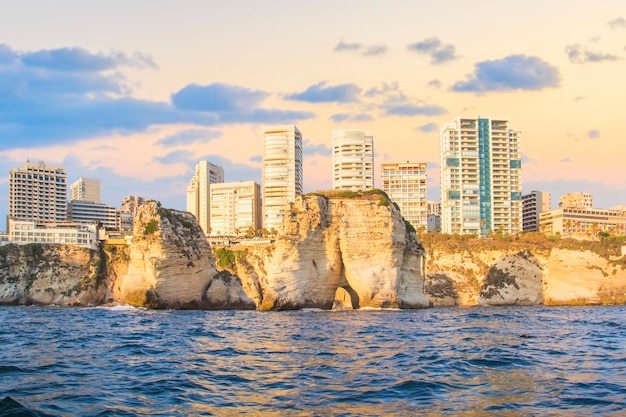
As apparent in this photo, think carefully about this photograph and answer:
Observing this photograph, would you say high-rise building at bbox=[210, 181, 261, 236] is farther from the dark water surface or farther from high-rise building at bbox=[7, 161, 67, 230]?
the dark water surface

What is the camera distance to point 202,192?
17912 cm

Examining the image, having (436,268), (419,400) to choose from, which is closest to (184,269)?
(436,268)

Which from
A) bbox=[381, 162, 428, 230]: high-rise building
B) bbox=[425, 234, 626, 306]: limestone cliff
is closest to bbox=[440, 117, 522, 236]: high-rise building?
bbox=[381, 162, 428, 230]: high-rise building

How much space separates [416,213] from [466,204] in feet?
40.7

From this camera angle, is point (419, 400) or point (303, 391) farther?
point (303, 391)

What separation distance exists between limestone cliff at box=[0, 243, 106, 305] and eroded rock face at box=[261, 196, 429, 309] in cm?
3364

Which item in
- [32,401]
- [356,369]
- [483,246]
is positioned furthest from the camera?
[483,246]

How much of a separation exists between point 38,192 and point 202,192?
4507cm

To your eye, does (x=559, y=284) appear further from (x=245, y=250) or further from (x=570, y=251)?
(x=245, y=250)

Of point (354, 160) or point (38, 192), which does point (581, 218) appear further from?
point (38, 192)

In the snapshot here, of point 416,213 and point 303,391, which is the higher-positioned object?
point 416,213

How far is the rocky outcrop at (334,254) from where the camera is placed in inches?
2393

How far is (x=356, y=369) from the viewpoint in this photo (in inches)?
770

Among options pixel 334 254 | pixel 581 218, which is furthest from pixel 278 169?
pixel 334 254
